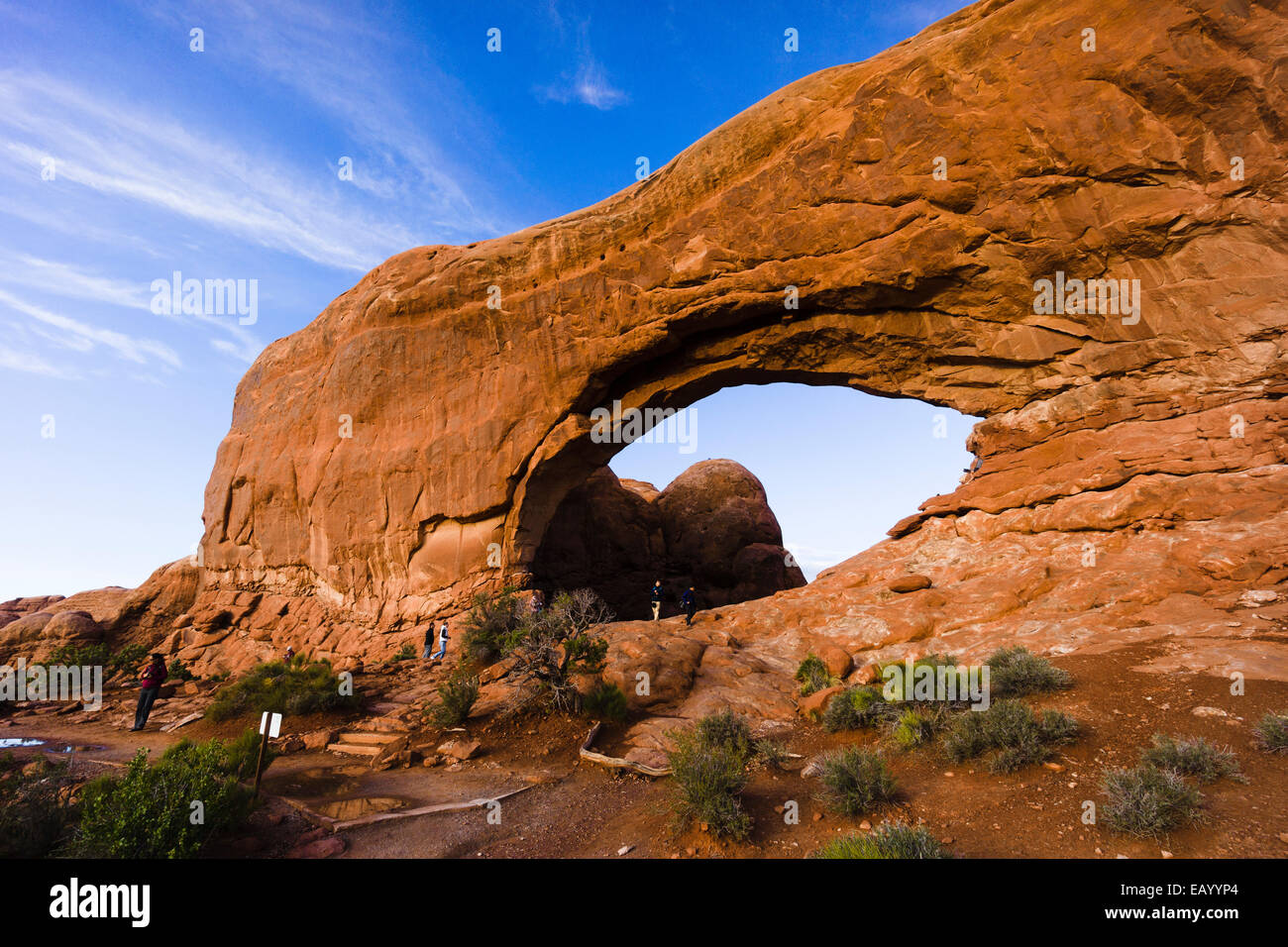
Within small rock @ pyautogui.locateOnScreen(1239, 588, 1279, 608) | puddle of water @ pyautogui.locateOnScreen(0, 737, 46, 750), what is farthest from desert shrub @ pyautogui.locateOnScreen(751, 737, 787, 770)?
puddle of water @ pyautogui.locateOnScreen(0, 737, 46, 750)

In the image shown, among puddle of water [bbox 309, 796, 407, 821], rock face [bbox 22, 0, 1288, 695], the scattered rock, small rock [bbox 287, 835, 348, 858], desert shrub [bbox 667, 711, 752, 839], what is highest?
rock face [bbox 22, 0, 1288, 695]

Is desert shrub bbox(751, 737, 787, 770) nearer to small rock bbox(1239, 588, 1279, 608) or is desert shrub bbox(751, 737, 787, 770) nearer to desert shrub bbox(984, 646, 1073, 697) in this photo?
desert shrub bbox(984, 646, 1073, 697)

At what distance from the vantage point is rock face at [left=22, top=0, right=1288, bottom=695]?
1085cm

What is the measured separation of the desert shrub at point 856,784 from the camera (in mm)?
5457

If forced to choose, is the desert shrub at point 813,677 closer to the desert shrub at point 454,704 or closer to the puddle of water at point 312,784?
the desert shrub at point 454,704

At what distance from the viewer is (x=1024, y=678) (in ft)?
25.1

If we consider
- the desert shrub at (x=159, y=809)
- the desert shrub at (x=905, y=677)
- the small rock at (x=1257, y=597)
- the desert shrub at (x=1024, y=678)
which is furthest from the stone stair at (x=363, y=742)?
the small rock at (x=1257, y=597)

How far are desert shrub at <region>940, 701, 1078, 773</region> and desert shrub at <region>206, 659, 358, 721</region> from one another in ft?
38.3

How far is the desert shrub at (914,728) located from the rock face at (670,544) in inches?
747

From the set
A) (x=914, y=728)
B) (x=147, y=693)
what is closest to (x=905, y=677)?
(x=914, y=728)

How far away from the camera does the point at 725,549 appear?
96.7 feet

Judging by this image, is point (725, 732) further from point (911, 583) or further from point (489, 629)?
point (489, 629)
